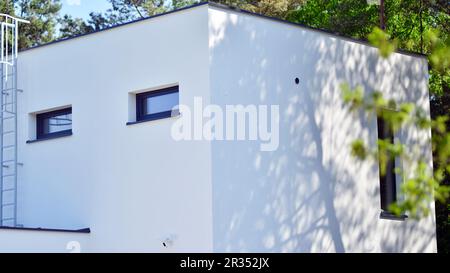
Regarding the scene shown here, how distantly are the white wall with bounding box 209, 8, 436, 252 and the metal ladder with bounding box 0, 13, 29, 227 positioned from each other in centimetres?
375

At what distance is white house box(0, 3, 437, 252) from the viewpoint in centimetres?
1084

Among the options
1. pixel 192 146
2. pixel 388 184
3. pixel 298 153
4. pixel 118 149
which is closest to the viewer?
pixel 192 146

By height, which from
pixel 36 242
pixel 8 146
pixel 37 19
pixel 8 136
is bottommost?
pixel 36 242

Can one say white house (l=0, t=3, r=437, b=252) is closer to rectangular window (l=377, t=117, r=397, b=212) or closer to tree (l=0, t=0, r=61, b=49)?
rectangular window (l=377, t=117, r=397, b=212)

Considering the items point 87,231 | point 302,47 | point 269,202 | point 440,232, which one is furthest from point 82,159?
point 440,232

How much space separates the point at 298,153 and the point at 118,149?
8.46ft

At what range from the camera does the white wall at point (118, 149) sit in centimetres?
1085

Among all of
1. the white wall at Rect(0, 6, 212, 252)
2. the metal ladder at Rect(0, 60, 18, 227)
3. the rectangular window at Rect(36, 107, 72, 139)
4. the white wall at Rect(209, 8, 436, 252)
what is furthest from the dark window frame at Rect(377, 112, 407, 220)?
the metal ladder at Rect(0, 60, 18, 227)

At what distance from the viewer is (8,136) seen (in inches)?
511

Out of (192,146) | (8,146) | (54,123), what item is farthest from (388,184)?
(8,146)

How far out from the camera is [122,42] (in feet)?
39.2

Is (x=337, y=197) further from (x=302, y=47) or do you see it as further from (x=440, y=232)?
(x=440, y=232)

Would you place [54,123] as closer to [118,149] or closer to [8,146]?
[8,146]

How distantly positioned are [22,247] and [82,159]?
167 centimetres
